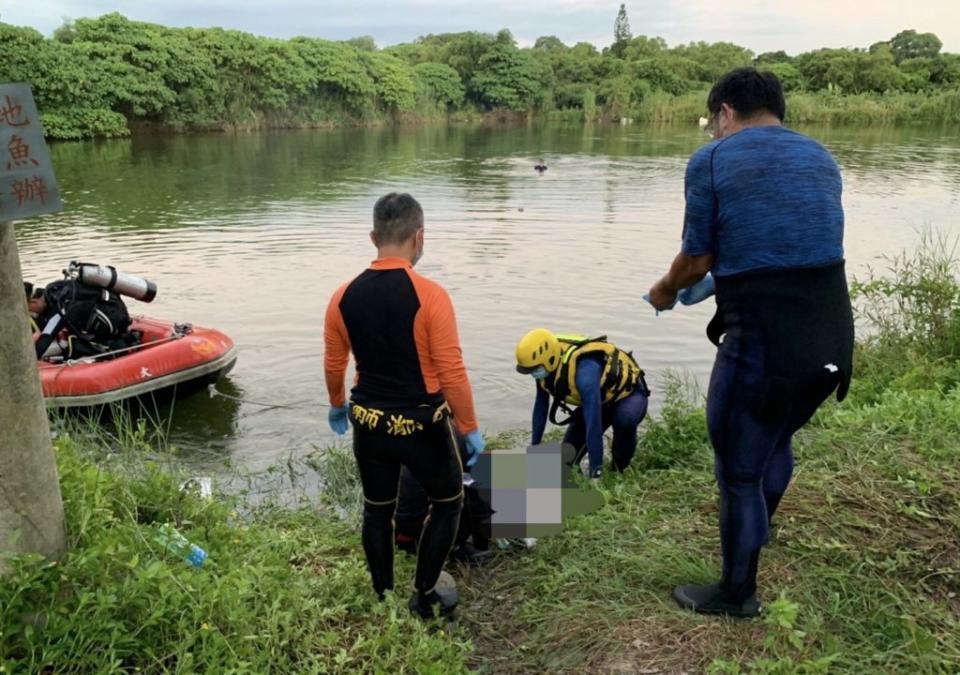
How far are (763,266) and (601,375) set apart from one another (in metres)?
1.98

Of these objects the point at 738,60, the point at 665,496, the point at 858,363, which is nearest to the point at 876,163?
the point at 858,363

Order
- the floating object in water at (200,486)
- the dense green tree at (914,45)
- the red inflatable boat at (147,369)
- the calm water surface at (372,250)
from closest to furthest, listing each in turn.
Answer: the floating object in water at (200,486), the red inflatable boat at (147,369), the calm water surface at (372,250), the dense green tree at (914,45)

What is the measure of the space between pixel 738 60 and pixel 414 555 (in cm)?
8186

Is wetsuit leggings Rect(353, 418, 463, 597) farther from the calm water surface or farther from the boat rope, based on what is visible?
the boat rope

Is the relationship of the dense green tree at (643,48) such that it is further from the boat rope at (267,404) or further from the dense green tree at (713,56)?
the boat rope at (267,404)

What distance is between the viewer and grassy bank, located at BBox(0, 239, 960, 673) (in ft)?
7.28

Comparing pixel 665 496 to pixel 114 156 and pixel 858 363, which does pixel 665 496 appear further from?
pixel 114 156

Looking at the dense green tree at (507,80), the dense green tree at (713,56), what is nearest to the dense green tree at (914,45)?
the dense green tree at (713,56)

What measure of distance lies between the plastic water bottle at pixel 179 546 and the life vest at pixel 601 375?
7.10 ft

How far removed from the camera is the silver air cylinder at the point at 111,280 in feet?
20.9

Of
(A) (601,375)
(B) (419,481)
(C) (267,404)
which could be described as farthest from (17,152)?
(C) (267,404)

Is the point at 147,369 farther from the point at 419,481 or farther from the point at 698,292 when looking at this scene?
the point at 698,292

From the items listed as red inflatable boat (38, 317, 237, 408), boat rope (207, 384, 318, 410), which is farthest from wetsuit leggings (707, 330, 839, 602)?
red inflatable boat (38, 317, 237, 408)

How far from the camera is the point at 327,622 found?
8.95 feet
